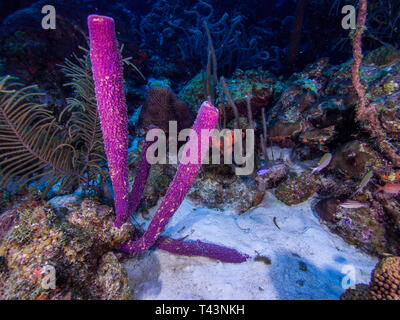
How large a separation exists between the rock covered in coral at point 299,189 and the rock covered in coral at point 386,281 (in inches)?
59.3

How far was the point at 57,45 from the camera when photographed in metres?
4.22

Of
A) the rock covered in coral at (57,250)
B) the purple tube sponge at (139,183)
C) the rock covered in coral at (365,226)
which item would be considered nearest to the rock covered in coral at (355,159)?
the rock covered in coral at (365,226)

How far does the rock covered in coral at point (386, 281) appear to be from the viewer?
1.64 m

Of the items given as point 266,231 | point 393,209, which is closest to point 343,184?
point 393,209

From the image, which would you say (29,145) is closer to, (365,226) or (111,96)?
(111,96)

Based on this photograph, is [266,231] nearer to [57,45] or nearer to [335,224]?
[335,224]

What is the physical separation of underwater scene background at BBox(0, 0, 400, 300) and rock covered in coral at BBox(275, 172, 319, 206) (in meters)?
0.02

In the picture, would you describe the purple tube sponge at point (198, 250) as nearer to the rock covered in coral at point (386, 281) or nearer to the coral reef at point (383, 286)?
the coral reef at point (383, 286)

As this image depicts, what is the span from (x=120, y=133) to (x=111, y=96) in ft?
1.11

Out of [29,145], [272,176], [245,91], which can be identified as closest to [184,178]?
[29,145]

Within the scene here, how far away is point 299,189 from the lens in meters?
3.28

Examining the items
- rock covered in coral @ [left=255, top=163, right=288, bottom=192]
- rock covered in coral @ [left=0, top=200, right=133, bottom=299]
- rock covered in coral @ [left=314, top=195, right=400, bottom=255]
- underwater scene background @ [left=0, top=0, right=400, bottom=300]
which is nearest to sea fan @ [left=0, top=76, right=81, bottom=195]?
underwater scene background @ [left=0, top=0, right=400, bottom=300]

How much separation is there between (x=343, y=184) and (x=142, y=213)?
3247mm
